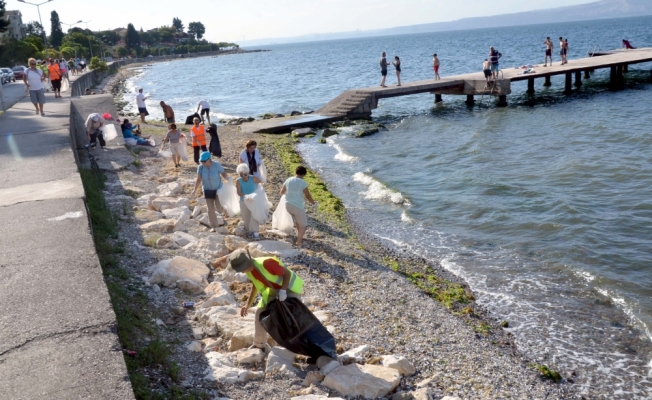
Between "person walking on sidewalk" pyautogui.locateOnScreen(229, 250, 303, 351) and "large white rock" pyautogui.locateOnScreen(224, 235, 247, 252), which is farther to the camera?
"large white rock" pyautogui.locateOnScreen(224, 235, 247, 252)

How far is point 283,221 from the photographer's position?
11430 millimetres

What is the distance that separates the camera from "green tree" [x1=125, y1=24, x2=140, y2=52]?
494ft

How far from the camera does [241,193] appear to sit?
11.0m

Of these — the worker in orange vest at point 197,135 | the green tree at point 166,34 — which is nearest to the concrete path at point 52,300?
the worker in orange vest at point 197,135

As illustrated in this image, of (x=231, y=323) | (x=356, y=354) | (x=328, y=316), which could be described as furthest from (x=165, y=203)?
(x=356, y=354)

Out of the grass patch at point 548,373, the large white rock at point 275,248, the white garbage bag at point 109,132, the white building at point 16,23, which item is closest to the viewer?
the grass patch at point 548,373

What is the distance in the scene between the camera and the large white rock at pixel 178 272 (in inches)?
338

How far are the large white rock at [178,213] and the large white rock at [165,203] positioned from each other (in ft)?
0.74

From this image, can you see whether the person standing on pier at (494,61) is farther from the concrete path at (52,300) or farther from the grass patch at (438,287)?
the concrete path at (52,300)

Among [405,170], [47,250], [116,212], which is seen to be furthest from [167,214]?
[405,170]

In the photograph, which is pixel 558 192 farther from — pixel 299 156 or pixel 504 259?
pixel 299 156

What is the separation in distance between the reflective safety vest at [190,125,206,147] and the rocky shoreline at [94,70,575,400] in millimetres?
3272

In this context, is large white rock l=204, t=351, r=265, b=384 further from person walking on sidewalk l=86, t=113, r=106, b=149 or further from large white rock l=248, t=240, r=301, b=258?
person walking on sidewalk l=86, t=113, r=106, b=149

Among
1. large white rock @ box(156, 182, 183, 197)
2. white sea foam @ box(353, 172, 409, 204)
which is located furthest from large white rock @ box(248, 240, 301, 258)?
white sea foam @ box(353, 172, 409, 204)
